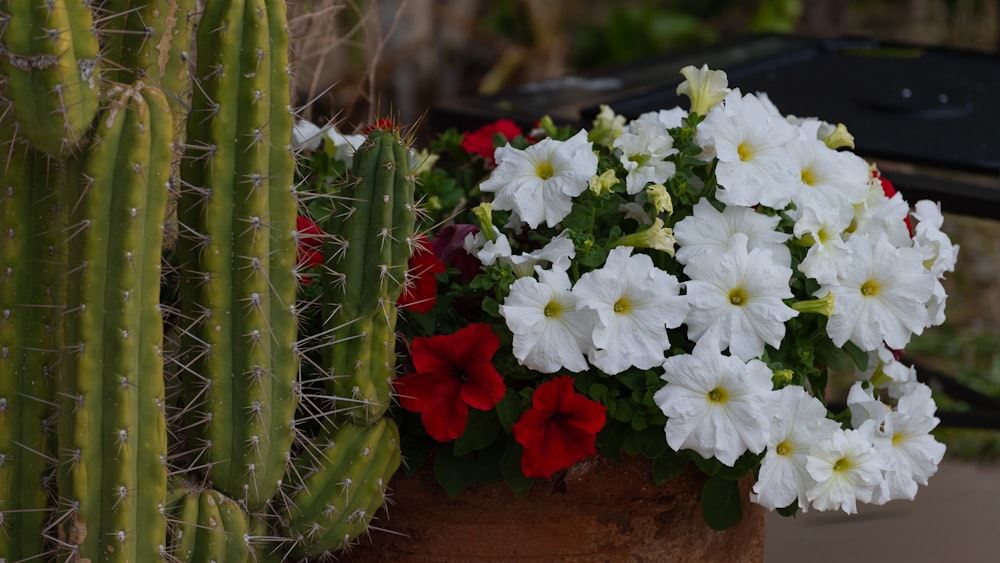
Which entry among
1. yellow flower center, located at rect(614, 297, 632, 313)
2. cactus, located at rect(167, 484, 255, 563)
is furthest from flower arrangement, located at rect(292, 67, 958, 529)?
cactus, located at rect(167, 484, 255, 563)

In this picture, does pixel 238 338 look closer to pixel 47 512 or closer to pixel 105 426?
pixel 105 426

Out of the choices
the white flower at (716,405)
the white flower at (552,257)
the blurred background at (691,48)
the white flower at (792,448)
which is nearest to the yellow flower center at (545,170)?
the white flower at (552,257)

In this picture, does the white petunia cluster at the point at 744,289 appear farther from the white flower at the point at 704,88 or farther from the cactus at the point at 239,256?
the cactus at the point at 239,256

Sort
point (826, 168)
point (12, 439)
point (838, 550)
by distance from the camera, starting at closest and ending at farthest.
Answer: point (12, 439)
point (826, 168)
point (838, 550)

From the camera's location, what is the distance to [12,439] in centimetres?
128

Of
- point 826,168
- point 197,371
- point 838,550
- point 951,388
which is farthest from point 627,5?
point 197,371

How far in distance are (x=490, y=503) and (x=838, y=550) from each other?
1637 millimetres

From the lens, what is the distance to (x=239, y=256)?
4.20ft

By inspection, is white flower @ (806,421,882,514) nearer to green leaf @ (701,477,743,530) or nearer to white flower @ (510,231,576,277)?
green leaf @ (701,477,743,530)

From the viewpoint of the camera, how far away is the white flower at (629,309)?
1.38 metres

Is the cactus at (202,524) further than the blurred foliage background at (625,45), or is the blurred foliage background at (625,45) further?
the blurred foliage background at (625,45)

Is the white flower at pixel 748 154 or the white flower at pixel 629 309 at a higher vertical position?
the white flower at pixel 748 154

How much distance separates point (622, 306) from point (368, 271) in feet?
1.04

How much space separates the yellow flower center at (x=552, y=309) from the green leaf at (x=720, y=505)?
1.06 feet
